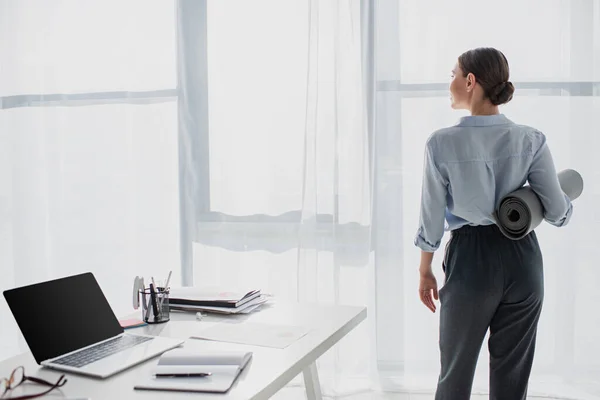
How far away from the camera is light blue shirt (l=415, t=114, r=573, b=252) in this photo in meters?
1.89

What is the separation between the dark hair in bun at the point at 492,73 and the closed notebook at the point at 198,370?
3.85ft

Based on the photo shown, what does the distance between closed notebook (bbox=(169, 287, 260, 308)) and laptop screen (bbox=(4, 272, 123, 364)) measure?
0.34m

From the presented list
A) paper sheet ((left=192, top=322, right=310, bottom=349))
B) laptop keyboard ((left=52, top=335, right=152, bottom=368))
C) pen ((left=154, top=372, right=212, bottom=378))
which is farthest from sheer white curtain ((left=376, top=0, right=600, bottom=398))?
pen ((left=154, top=372, right=212, bottom=378))

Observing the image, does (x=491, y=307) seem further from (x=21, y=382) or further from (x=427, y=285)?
(x=21, y=382)

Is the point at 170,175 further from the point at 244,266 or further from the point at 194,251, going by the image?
the point at 244,266

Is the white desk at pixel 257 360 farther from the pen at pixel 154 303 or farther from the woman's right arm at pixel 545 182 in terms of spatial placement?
the woman's right arm at pixel 545 182

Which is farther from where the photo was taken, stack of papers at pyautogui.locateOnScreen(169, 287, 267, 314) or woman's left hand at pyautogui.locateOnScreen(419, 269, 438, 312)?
woman's left hand at pyautogui.locateOnScreen(419, 269, 438, 312)

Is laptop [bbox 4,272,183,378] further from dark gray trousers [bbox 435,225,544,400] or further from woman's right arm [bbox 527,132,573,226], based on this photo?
woman's right arm [bbox 527,132,573,226]

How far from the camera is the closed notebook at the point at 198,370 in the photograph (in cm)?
121

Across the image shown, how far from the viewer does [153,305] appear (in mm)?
1750

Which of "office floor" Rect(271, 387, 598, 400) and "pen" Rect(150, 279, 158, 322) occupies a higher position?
"pen" Rect(150, 279, 158, 322)

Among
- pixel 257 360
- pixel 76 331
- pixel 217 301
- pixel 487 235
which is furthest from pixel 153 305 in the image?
pixel 487 235

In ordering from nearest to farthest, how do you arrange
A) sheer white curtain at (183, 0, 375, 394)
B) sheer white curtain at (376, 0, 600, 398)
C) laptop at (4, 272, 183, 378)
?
laptop at (4, 272, 183, 378) < sheer white curtain at (376, 0, 600, 398) < sheer white curtain at (183, 0, 375, 394)

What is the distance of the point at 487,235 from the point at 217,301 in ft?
2.79
